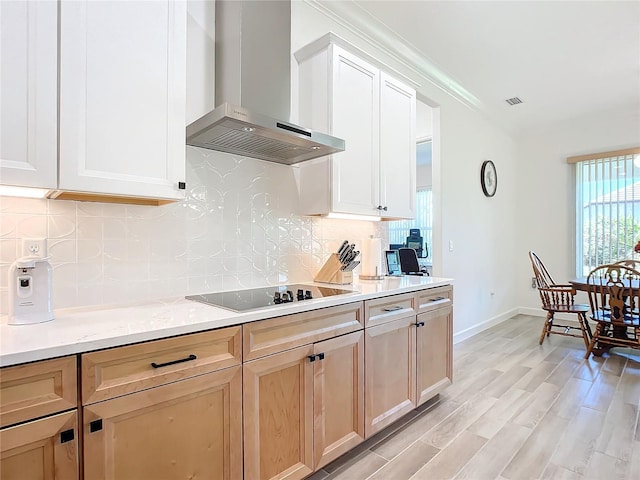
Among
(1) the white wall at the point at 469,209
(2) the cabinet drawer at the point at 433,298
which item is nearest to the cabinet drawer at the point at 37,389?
(2) the cabinet drawer at the point at 433,298

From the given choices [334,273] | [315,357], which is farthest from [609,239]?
[315,357]

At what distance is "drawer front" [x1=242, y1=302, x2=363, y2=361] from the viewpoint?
142cm

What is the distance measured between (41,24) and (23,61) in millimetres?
150

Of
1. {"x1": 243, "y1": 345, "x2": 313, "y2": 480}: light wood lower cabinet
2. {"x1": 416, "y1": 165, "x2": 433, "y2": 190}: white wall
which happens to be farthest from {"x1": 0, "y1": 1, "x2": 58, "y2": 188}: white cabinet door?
{"x1": 416, "y1": 165, "x2": 433, "y2": 190}: white wall

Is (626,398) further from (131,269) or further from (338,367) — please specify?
(131,269)

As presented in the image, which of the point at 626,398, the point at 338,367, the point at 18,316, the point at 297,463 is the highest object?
the point at 18,316

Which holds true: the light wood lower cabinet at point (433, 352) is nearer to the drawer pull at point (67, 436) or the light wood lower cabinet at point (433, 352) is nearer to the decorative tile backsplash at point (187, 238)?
the decorative tile backsplash at point (187, 238)

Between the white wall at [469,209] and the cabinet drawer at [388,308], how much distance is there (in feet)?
5.49

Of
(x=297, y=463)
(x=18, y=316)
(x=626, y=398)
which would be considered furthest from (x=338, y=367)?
(x=626, y=398)

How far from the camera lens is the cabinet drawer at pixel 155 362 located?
104 cm

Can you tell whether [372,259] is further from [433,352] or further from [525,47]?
[525,47]

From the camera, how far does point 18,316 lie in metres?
1.20

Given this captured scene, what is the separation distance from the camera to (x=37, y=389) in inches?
37.7

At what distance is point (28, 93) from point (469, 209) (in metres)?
4.35
